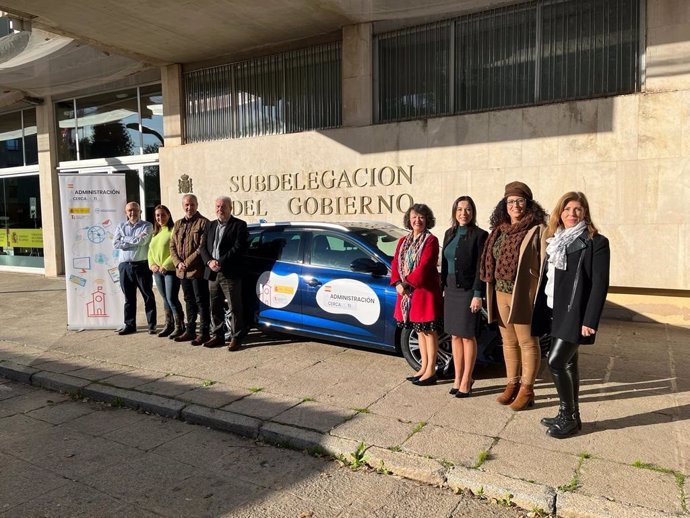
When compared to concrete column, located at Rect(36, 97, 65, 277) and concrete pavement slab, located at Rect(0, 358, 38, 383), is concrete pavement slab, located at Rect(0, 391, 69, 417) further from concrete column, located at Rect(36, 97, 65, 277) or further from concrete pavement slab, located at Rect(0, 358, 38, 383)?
concrete column, located at Rect(36, 97, 65, 277)

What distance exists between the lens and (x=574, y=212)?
3906 mm

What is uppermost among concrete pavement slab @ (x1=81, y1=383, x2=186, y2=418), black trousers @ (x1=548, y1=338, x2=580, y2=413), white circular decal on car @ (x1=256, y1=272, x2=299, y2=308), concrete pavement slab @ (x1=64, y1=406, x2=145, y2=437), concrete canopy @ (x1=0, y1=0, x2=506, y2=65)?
concrete canopy @ (x1=0, y1=0, x2=506, y2=65)

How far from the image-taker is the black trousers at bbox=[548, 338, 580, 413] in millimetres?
3971

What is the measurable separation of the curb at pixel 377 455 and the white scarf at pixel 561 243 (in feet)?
5.11

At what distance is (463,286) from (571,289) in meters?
1.05

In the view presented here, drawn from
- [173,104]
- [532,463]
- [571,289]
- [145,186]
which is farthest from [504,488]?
[145,186]

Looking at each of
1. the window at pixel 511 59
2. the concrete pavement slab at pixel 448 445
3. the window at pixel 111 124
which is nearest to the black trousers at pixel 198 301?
the concrete pavement slab at pixel 448 445

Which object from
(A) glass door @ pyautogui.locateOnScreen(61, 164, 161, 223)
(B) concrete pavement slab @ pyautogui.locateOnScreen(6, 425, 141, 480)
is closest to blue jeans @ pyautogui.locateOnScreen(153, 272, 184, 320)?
(B) concrete pavement slab @ pyautogui.locateOnScreen(6, 425, 141, 480)

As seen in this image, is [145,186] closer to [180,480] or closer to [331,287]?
[331,287]

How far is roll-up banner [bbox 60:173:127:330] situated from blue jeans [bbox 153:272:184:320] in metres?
1.06

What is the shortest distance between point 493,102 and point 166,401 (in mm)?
7272

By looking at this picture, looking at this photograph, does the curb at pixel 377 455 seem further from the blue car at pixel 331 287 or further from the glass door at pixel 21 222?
the glass door at pixel 21 222

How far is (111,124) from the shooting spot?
14500 mm

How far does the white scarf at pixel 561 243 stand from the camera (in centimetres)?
389
